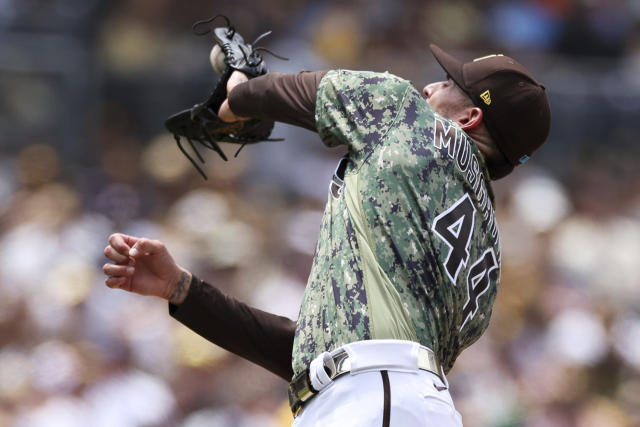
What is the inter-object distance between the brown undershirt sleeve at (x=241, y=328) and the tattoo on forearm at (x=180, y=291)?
0.02 m

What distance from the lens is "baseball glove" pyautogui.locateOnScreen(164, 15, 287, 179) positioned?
2660 millimetres

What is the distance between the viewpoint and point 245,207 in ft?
21.4

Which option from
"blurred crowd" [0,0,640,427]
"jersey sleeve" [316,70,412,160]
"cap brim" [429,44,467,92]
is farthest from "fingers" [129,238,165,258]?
"blurred crowd" [0,0,640,427]

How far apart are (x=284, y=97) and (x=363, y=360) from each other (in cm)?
70

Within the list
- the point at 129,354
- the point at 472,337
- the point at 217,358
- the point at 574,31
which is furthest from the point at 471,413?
the point at 574,31

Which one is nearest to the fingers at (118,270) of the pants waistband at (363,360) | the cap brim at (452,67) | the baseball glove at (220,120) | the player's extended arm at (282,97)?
the baseball glove at (220,120)

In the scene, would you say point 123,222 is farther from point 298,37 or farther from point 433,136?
point 433,136

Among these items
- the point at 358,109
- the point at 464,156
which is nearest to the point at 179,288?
the point at 358,109

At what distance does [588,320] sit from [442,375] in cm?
444

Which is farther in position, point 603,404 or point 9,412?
point 603,404

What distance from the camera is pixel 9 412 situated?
505 cm

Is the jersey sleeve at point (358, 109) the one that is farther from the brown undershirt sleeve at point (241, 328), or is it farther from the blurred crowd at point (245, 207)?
the blurred crowd at point (245, 207)

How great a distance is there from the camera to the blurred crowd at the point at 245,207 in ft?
17.4

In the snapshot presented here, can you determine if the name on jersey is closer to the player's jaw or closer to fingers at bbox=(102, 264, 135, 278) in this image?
the player's jaw
